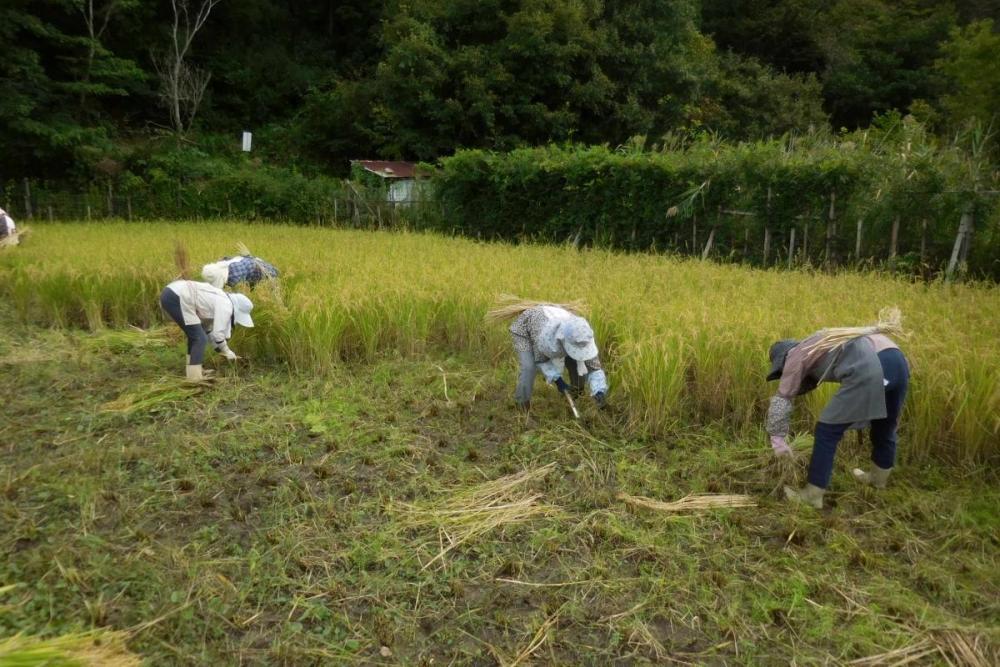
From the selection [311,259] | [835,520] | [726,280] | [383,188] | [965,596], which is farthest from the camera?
[383,188]

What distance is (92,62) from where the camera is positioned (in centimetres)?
1777

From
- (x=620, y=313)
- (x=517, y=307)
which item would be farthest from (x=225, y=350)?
(x=620, y=313)

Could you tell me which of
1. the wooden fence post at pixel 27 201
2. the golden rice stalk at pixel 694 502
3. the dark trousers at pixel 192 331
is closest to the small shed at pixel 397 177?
the wooden fence post at pixel 27 201

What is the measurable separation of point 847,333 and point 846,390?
9.6 inches

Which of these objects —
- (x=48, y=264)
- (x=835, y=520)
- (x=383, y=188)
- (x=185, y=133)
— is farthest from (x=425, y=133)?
(x=835, y=520)

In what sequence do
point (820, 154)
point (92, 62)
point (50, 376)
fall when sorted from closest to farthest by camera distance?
point (50, 376)
point (820, 154)
point (92, 62)

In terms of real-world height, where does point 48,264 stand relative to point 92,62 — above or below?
below

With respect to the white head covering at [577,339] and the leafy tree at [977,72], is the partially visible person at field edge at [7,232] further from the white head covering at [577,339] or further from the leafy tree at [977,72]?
the leafy tree at [977,72]

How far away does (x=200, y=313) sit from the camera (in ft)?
15.4

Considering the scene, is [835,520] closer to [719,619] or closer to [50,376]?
[719,619]

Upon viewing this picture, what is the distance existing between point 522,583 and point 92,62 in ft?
64.0

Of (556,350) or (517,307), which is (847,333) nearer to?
(556,350)

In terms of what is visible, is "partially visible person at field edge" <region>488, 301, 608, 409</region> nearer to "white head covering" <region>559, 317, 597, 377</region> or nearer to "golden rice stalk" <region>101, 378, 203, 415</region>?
"white head covering" <region>559, 317, 597, 377</region>

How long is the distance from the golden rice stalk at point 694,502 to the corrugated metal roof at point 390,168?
47.8 ft
